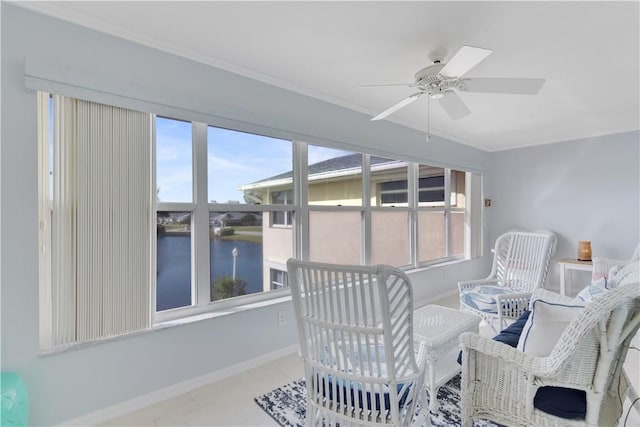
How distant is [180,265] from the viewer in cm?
232

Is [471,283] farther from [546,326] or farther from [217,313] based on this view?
[217,313]

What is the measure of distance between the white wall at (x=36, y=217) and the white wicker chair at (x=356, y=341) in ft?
4.11

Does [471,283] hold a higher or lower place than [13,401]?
higher

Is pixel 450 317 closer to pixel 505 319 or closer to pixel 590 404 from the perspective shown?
pixel 505 319

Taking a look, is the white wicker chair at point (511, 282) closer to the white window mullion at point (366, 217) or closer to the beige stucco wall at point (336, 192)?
the white window mullion at point (366, 217)

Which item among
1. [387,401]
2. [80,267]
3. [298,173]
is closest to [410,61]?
[298,173]

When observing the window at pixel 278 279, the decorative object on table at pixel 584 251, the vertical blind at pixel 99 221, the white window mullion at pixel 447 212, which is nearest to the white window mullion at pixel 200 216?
the vertical blind at pixel 99 221

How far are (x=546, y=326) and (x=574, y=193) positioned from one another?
429 centimetres

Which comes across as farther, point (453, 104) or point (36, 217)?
point (453, 104)

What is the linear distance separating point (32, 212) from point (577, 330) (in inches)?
106

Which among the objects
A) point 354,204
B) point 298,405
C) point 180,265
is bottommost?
point 298,405

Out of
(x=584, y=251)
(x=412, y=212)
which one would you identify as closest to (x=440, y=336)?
(x=412, y=212)

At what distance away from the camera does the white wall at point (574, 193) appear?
4.21 meters

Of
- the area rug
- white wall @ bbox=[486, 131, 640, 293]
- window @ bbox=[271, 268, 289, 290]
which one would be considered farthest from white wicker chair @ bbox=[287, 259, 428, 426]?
white wall @ bbox=[486, 131, 640, 293]
